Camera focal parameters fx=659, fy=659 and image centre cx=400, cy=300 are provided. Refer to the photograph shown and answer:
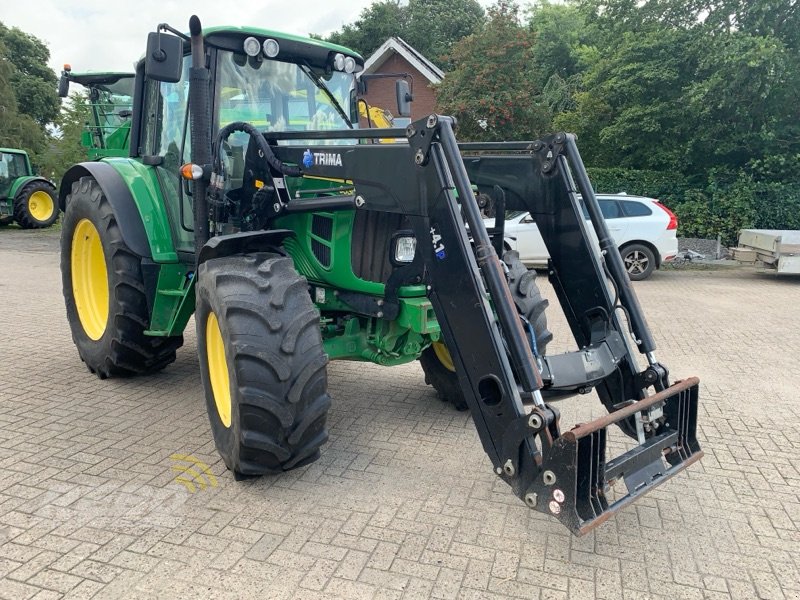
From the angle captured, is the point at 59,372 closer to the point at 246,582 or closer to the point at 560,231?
the point at 246,582

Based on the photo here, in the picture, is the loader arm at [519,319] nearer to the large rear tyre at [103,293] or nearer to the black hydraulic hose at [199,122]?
the black hydraulic hose at [199,122]

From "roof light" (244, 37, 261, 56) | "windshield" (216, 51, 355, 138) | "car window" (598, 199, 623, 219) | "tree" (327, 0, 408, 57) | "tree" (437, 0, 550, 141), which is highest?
"tree" (327, 0, 408, 57)

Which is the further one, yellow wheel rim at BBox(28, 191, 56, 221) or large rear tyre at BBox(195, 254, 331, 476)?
yellow wheel rim at BBox(28, 191, 56, 221)

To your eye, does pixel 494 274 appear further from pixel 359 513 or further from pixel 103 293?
pixel 103 293

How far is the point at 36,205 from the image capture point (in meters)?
20.4

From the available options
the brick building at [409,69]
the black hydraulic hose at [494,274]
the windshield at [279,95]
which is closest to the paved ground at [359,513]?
the black hydraulic hose at [494,274]

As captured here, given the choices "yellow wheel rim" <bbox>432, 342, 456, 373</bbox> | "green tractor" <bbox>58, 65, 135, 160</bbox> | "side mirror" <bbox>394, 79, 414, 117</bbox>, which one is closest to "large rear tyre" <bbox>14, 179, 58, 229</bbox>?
"green tractor" <bbox>58, 65, 135, 160</bbox>

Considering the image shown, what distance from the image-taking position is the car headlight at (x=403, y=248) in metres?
4.01

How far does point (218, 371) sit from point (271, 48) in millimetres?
2165

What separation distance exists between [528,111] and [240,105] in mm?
13575

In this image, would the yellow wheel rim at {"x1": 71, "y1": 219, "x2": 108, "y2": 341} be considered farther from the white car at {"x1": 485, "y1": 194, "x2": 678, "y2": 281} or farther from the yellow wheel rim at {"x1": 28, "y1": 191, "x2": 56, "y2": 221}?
the yellow wheel rim at {"x1": 28, "y1": 191, "x2": 56, "y2": 221}

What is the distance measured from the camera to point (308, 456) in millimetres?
3584

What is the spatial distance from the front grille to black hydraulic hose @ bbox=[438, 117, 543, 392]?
0.97 m

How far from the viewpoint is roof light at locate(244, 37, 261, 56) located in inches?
171
